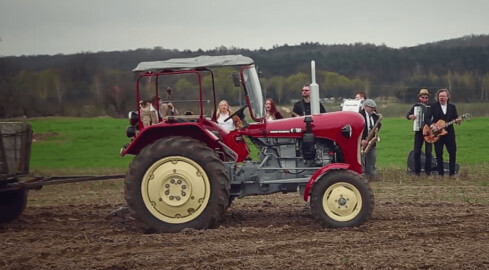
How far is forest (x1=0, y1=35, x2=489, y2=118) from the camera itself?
17.1m

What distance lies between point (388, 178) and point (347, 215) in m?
6.37

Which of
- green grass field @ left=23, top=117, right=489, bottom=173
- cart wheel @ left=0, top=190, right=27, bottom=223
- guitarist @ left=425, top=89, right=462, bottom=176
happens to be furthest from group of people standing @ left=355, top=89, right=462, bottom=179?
cart wheel @ left=0, top=190, right=27, bottom=223

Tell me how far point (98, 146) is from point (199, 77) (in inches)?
616

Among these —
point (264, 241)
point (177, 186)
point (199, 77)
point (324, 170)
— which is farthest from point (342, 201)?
point (199, 77)

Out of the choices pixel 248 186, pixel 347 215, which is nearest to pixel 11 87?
pixel 248 186

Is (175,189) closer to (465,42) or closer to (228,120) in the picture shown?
(228,120)

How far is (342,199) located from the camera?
29.9 feet

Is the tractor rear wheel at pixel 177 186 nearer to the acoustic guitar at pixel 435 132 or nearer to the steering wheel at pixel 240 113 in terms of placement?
the steering wheel at pixel 240 113

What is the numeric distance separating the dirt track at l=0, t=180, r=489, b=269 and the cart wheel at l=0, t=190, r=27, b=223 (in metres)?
0.15

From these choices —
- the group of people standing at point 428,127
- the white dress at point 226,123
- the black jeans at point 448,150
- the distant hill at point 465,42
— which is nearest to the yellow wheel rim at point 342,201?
the white dress at point 226,123

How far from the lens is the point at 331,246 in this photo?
798 centimetres

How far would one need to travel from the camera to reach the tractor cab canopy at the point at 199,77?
9.21 m

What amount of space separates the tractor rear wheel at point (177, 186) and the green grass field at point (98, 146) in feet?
28.6

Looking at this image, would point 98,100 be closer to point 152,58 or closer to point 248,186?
point 152,58
